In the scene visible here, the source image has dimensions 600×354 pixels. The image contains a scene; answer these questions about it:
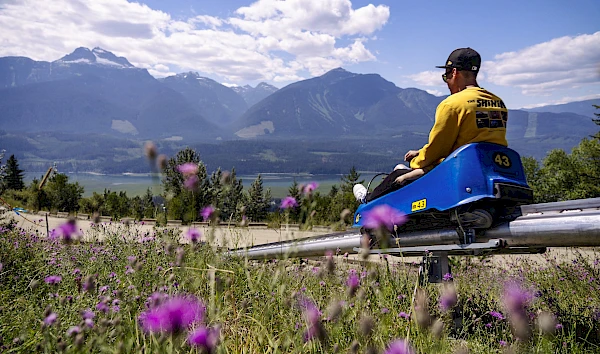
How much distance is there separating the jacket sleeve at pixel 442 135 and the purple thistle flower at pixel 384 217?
0.58 m

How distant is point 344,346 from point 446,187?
1.81m

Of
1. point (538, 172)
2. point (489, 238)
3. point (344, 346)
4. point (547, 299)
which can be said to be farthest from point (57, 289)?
point (538, 172)

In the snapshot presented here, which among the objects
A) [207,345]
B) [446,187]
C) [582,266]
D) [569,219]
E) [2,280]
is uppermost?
[446,187]

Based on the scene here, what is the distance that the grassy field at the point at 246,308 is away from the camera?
1472 millimetres

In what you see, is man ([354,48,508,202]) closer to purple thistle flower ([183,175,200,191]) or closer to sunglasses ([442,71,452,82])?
sunglasses ([442,71,452,82])

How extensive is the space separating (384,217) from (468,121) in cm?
165

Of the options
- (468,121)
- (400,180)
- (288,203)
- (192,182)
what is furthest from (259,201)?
(192,182)

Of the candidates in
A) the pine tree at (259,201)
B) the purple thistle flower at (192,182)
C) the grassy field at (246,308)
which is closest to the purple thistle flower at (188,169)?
the purple thistle flower at (192,182)

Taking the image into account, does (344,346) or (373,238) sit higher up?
(373,238)

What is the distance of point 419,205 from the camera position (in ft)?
12.1

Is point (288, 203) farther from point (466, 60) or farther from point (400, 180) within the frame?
point (466, 60)

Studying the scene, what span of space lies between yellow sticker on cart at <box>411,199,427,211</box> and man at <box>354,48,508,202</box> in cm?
27

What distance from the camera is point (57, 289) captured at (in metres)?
2.49

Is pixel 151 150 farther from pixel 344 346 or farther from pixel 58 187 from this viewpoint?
pixel 58 187
